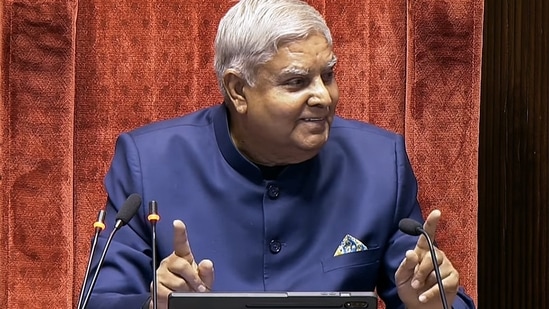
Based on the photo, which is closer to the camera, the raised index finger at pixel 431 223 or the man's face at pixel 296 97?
the raised index finger at pixel 431 223

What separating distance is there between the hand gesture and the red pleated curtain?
2.54 ft

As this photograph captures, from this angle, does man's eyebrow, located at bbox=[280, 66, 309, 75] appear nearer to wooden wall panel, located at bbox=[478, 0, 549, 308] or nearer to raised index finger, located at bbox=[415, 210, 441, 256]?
raised index finger, located at bbox=[415, 210, 441, 256]

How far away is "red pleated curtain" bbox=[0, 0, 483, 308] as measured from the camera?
2.46 m

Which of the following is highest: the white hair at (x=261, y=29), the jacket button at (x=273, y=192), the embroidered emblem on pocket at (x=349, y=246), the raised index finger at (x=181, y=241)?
the white hair at (x=261, y=29)

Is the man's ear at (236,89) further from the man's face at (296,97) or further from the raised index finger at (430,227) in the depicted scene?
the raised index finger at (430,227)

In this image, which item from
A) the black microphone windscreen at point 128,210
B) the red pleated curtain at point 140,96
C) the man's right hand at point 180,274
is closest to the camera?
the black microphone windscreen at point 128,210

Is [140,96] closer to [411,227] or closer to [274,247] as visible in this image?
[274,247]

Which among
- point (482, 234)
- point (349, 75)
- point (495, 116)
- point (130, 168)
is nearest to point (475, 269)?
point (482, 234)

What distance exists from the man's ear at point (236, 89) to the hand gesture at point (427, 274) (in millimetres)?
464

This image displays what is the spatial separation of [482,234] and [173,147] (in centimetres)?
92

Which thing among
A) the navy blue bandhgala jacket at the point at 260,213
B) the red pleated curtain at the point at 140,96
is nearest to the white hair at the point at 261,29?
the navy blue bandhgala jacket at the point at 260,213

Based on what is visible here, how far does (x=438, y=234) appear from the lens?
8.35 feet

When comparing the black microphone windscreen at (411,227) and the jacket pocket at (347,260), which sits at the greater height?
the black microphone windscreen at (411,227)

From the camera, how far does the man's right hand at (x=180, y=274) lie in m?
1.69
